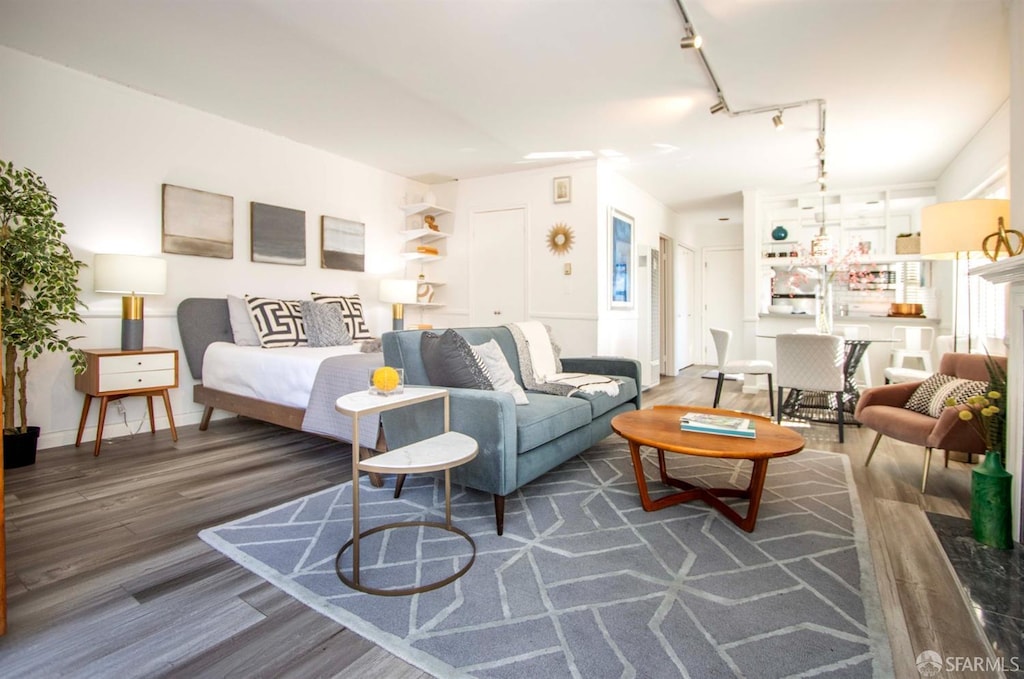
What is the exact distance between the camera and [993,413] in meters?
2.15

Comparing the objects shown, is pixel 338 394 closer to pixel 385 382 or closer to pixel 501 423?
pixel 385 382

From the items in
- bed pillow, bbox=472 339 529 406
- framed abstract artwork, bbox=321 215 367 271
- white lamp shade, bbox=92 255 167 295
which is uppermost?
framed abstract artwork, bbox=321 215 367 271

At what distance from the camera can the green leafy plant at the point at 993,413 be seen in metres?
2.19

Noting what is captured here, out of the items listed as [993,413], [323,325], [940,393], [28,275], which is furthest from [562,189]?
[28,275]

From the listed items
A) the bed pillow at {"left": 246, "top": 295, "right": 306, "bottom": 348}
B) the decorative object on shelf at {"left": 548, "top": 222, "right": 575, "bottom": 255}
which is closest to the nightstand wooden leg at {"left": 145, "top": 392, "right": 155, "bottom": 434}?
the bed pillow at {"left": 246, "top": 295, "right": 306, "bottom": 348}

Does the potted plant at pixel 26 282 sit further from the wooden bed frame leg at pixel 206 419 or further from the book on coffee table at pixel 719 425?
the book on coffee table at pixel 719 425

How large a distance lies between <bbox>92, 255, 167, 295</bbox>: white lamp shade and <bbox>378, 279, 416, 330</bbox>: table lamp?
2.07 meters

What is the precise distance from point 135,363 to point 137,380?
4.7 inches

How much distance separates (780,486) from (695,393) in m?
3.23

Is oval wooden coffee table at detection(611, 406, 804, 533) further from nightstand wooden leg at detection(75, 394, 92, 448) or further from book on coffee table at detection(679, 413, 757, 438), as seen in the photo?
nightstand wooden leg at detection(75, 394, 92, 448)

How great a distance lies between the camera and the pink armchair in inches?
96.9

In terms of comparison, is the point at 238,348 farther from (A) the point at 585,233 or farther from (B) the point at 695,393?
(B) the point at 695,393

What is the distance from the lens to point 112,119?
3.53m

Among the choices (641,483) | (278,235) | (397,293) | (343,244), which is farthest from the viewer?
(397,293)
